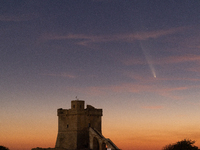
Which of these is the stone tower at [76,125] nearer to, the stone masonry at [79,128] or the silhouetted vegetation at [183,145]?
the stone masonry at [79,128]

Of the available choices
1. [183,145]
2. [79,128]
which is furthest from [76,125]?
[183,145]

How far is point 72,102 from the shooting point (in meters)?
110

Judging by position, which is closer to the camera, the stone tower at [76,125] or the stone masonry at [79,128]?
the stone masonry at [79,128]

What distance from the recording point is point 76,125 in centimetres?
10900

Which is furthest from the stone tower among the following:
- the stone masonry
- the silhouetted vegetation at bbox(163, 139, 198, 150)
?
the silhouetted vegetation at bbox(163, 139, 198, 150)

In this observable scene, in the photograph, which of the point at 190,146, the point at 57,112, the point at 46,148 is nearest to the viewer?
the point at 190,146

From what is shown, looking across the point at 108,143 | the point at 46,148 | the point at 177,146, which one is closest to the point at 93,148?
the point at 108,143

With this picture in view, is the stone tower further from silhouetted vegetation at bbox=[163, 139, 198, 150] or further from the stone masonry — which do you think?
silhouetted vegetation at bbox=[163, 139, 198, 150]

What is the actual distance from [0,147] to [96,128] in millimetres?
24221

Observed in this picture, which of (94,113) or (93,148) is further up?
(94,113)

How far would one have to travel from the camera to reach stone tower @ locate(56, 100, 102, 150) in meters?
109

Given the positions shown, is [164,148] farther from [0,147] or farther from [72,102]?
[0,147]

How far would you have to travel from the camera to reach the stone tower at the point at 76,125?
357 ft

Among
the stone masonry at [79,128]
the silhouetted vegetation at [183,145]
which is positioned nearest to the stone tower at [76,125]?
the stone masonry at [79,128]
